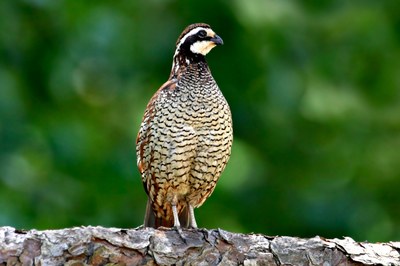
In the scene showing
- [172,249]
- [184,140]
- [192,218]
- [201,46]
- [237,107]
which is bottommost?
[172,249]

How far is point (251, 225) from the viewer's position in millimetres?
11375

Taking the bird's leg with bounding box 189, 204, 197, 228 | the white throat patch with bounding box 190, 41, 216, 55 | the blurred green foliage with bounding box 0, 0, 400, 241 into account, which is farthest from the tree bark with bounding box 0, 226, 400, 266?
the blurred green foliage with bounding box 0, 0, 400, 241

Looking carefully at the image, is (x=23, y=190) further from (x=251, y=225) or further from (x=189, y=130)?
(x=189, y=130)

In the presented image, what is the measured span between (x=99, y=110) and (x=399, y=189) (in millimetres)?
2649

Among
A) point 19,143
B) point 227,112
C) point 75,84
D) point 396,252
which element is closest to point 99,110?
point 75,84

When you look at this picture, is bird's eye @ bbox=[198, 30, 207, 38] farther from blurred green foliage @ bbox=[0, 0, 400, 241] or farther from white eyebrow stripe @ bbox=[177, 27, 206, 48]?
blurred green foliage @ bbox=[0, 0, 400, 241]

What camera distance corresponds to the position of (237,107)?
11.6 m

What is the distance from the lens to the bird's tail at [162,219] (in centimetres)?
749

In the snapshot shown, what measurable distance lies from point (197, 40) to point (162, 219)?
1019 millimetres

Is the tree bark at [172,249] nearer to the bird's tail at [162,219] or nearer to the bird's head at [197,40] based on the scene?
the bird's tail at [162,219]

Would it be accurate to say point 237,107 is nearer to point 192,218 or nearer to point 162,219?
point 162,219

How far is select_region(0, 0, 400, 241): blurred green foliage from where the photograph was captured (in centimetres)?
1051

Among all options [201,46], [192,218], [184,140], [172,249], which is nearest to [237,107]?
[201,46]

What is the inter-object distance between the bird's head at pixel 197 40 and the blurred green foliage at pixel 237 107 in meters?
2.68
